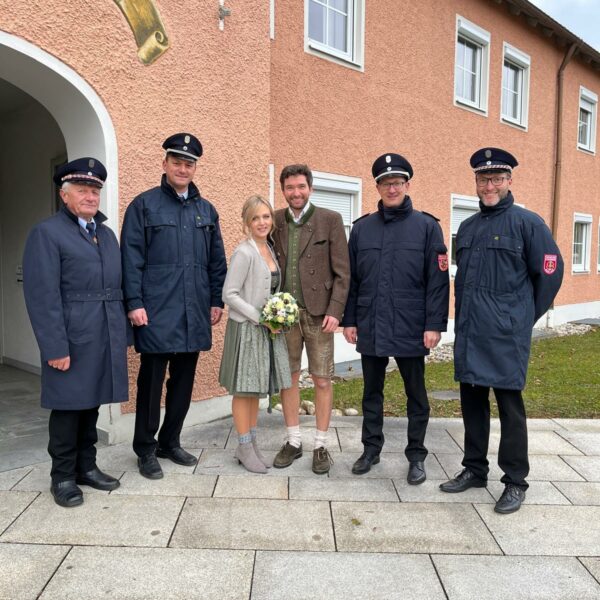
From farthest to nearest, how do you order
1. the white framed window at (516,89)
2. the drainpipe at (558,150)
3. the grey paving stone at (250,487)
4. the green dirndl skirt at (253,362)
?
the drainpipe at (558,150) → the white framed window at (516,89) → the green dirndl skirt at (253,362) → the grey paving stone at (250,487)

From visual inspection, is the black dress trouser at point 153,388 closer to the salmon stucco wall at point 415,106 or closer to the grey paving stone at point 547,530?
the grey paving stone at point 547,530

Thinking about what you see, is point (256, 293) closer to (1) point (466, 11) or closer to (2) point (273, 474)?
(2) point (273, 474)

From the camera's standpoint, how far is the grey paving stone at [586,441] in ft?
14.7

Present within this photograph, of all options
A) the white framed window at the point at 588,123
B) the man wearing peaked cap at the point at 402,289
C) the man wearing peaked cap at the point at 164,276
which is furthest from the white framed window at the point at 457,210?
the man wearing peaked cap at the point at 164,276

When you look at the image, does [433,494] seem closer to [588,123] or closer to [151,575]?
[151,575]

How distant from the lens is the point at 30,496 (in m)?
3.40

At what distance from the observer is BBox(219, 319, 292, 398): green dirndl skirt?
371cm

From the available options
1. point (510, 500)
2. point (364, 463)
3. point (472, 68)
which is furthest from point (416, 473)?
point (472, 68)

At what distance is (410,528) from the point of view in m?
3.11

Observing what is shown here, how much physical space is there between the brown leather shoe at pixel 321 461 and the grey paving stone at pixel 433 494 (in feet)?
1.61

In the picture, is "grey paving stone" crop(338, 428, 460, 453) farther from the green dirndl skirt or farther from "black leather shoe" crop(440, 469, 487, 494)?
the green dirndl skirt

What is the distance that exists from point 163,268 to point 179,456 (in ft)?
4.49

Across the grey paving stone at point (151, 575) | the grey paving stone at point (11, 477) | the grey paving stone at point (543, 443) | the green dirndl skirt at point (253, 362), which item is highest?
the green dirndl skirt at point (253, 362)

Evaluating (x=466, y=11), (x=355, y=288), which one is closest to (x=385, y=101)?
(x=466, y=11)
